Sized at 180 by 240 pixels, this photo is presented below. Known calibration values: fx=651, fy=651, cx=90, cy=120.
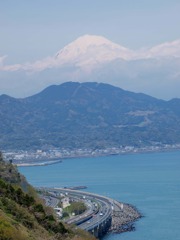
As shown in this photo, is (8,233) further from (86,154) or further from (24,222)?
(86,154)

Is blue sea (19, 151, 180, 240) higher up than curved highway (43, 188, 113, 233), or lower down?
lower down

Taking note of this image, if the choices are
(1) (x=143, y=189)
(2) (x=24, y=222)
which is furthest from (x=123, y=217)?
(2) (x=24, y=222)

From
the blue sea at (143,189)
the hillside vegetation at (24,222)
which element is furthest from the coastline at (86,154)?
the hillside vegetation at (24,222)

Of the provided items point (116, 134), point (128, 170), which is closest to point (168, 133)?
point (116, 134)

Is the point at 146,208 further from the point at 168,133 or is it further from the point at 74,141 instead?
the point at 168,133

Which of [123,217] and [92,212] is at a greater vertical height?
[92,212]

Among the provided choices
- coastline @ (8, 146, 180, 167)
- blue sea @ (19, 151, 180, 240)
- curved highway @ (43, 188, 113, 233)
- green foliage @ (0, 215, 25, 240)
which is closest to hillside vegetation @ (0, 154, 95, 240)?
green foliage @ (0, 215, 25, 240)

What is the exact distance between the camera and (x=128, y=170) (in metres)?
97.2

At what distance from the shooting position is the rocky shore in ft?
133

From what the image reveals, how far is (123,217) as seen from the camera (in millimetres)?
45469

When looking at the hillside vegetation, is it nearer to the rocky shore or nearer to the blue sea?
the blue sea

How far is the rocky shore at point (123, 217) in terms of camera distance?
4044 cm

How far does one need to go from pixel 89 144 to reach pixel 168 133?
29.7 metres

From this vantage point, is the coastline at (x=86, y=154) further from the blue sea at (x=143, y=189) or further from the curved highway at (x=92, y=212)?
the curved highway at (x=92, y=212)
